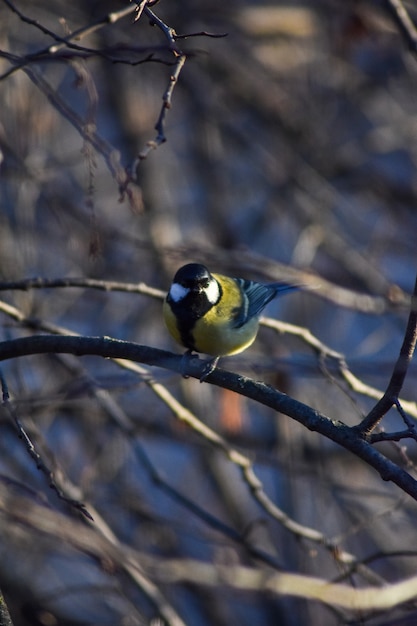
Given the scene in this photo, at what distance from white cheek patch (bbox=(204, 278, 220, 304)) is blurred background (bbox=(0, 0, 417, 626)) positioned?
53 cm

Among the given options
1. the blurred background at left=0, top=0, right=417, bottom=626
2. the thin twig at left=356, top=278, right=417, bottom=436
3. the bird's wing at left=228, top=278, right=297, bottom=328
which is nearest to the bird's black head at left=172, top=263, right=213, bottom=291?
the bird's wing at left=228, top=278, right=297, bottom=328

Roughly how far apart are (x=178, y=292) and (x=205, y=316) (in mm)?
140

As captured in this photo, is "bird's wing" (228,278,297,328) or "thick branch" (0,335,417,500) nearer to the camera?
"thick branch" (0,335,417,500)

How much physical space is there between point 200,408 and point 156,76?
2.44 meters

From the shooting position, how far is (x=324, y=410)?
17.4 ft

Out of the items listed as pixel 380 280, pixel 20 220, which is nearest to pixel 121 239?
pixel 20 220

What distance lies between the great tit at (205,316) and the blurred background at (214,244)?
623mm

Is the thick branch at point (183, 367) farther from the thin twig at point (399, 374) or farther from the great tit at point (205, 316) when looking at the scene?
the great tit at point (205, 316)

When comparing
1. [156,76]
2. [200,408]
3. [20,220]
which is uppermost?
[156,76]

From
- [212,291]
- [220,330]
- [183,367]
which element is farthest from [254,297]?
[183,367]

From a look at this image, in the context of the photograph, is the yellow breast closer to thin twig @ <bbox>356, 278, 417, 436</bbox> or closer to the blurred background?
the blurred background

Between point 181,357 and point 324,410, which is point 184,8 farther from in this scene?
point 181,357

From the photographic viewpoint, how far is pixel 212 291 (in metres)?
3.29

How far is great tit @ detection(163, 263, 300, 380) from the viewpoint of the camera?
3.11 m
